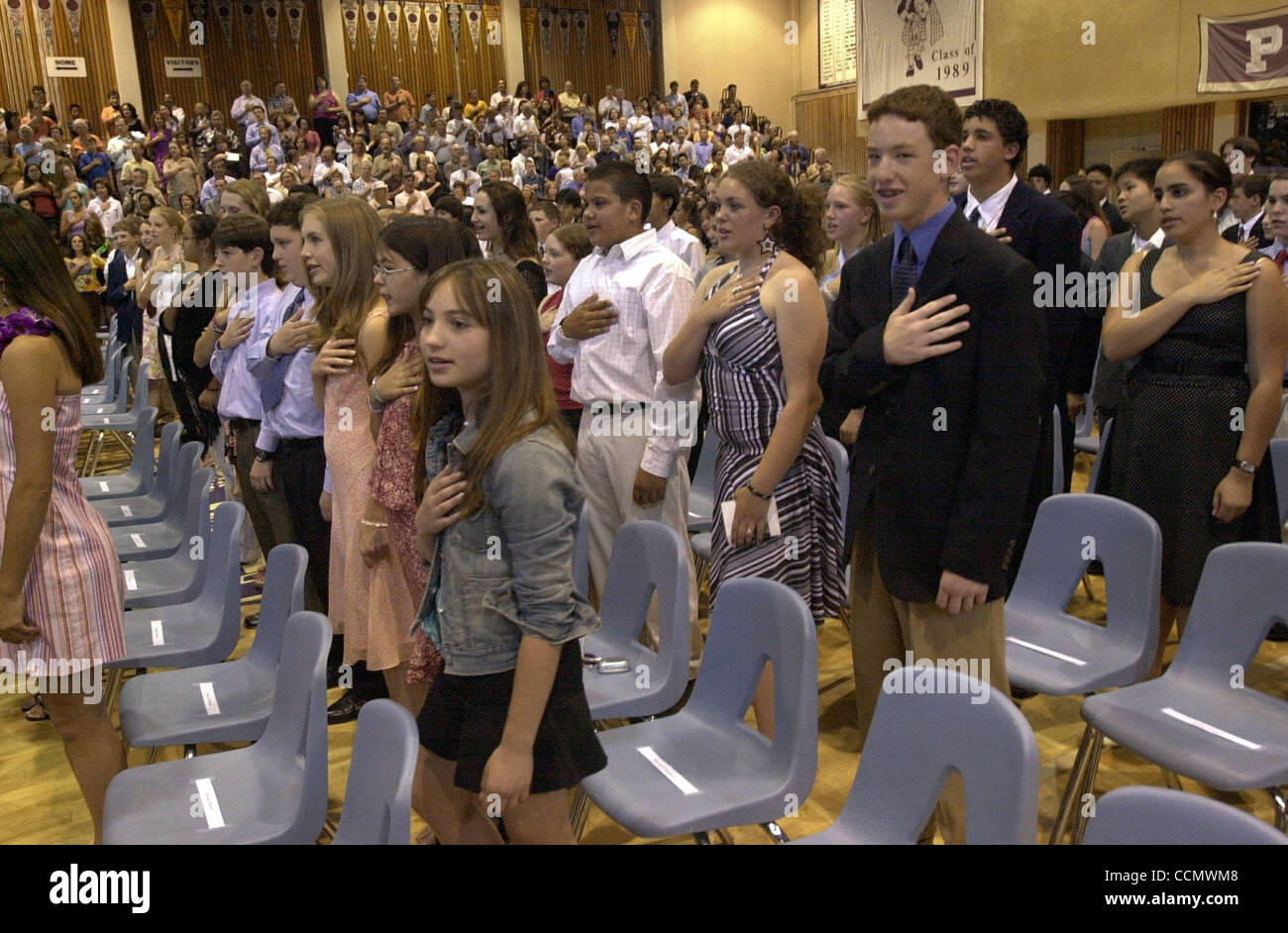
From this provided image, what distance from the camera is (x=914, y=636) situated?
2201 mm

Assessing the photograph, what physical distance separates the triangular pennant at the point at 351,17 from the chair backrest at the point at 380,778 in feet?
68.6

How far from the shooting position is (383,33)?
20.5 metres

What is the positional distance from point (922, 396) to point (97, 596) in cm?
194

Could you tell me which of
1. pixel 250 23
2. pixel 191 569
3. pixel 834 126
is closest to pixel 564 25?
pixel 834 126

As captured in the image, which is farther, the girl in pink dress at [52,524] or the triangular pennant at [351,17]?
the triangular pennant at [351,17]

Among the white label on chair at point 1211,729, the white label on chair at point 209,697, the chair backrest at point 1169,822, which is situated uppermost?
the chair backrest at point 1169,822

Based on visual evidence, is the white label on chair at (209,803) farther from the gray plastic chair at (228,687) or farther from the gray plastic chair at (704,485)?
the gray plastic chair at (704,485)

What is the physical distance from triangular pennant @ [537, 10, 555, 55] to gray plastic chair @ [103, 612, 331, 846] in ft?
70.9

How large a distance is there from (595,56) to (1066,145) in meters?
10.8

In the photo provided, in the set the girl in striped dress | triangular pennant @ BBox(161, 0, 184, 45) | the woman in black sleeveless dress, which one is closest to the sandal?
the girl in striped dress

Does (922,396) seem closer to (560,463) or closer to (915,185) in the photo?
(915,185)

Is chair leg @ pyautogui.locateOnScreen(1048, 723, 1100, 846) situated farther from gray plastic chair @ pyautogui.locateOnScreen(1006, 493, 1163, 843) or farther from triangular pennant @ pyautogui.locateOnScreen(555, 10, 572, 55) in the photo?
triangular pennant @ pyautogui.locateOnScreen(555, 10, 572, 55)

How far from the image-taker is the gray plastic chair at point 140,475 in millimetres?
4918

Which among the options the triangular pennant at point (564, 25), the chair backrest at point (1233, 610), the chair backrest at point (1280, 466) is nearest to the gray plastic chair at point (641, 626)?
the chair backrest at point (1233, 610)
